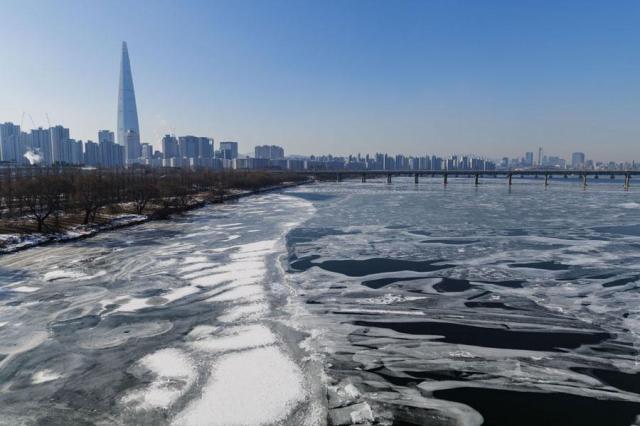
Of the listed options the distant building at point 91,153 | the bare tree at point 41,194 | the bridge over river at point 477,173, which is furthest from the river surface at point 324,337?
the distant building at point 91,153

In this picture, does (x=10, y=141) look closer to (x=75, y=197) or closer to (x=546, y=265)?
(x=75, y=197)

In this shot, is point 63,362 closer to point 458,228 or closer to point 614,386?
point 614,386

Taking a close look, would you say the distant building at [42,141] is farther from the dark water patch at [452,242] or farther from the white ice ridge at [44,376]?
the white ice ridge at [44,376]

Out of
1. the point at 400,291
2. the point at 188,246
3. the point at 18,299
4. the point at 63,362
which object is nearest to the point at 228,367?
the point at 63,362

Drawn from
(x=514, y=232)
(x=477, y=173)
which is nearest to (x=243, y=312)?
(x=514, y=232)

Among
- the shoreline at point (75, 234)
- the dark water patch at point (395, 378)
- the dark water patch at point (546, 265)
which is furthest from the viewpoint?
the shoreline at point (75, 234)

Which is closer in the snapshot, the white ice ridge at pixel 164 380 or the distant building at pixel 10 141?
the white ice ridge at pixel 164 380

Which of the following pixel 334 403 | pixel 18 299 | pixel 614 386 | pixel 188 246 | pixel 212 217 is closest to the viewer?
pixel 334 403

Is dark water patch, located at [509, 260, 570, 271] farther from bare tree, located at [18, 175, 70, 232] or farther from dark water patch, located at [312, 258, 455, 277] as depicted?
bare tree, located at [18, 175, 70, 232]
